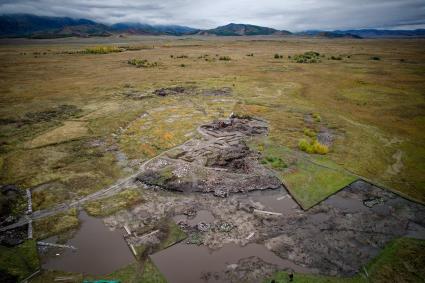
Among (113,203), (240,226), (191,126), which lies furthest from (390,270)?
(191,126)

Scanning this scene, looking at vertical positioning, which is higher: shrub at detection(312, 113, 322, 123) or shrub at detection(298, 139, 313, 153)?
shrub at detection(312, 113, 322, 123)

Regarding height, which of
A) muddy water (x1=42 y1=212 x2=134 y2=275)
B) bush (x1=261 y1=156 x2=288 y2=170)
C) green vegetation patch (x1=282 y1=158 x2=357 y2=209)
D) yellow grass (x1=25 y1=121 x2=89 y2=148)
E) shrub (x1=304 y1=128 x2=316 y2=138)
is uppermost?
shrub (x1=304 y1=128 x2=316 y2=138)

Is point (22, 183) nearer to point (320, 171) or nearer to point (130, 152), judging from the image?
point (130, 152)

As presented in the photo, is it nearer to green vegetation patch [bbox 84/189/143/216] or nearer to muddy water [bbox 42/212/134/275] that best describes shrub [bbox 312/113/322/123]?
green vegetation patch [bbox 84/189/143/216]

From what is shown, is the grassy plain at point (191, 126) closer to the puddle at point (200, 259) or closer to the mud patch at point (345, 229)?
the puddle at point (200, 259)

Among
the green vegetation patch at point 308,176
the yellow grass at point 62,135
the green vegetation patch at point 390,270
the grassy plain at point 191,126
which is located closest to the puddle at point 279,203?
the green vegetation patch at point 308,176

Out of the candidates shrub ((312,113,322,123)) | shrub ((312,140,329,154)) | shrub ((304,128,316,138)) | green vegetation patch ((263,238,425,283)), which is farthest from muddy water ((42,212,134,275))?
shrub ((312,113,322,123))
